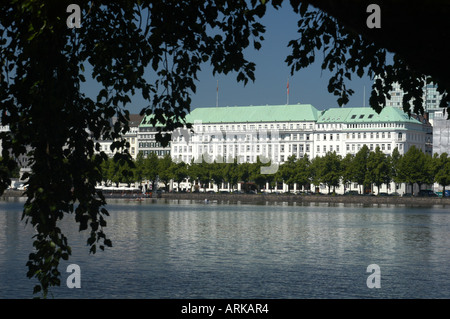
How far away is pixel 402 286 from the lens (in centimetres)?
2711

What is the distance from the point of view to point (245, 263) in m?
33.8

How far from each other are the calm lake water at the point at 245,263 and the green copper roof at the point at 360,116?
125 m

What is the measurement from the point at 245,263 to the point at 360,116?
152792 millimetres

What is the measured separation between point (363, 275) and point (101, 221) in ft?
75.2

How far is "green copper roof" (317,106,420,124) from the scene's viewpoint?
179625 mm

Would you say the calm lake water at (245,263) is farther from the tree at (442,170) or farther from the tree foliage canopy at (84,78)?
the tree at (442,170)

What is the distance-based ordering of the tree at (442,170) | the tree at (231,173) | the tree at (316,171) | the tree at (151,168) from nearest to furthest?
1. the tree at (442,170)
2. the tree at (316,171)
3. the tree at (231,173)
4. the tree at (151,168)

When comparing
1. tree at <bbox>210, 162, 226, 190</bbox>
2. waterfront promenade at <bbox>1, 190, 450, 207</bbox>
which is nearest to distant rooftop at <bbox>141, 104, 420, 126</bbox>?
tree at <bbox>210, 162, 226, 190</bbox>

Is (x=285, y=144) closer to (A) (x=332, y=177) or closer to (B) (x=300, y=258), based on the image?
(A) (x=332, y=177)

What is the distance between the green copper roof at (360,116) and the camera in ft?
→ 589

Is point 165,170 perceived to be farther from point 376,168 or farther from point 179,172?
point 376,168

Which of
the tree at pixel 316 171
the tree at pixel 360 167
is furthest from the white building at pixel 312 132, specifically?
the tree at pixel 360 167

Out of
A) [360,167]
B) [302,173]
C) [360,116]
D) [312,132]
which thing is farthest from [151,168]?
[360,167]
